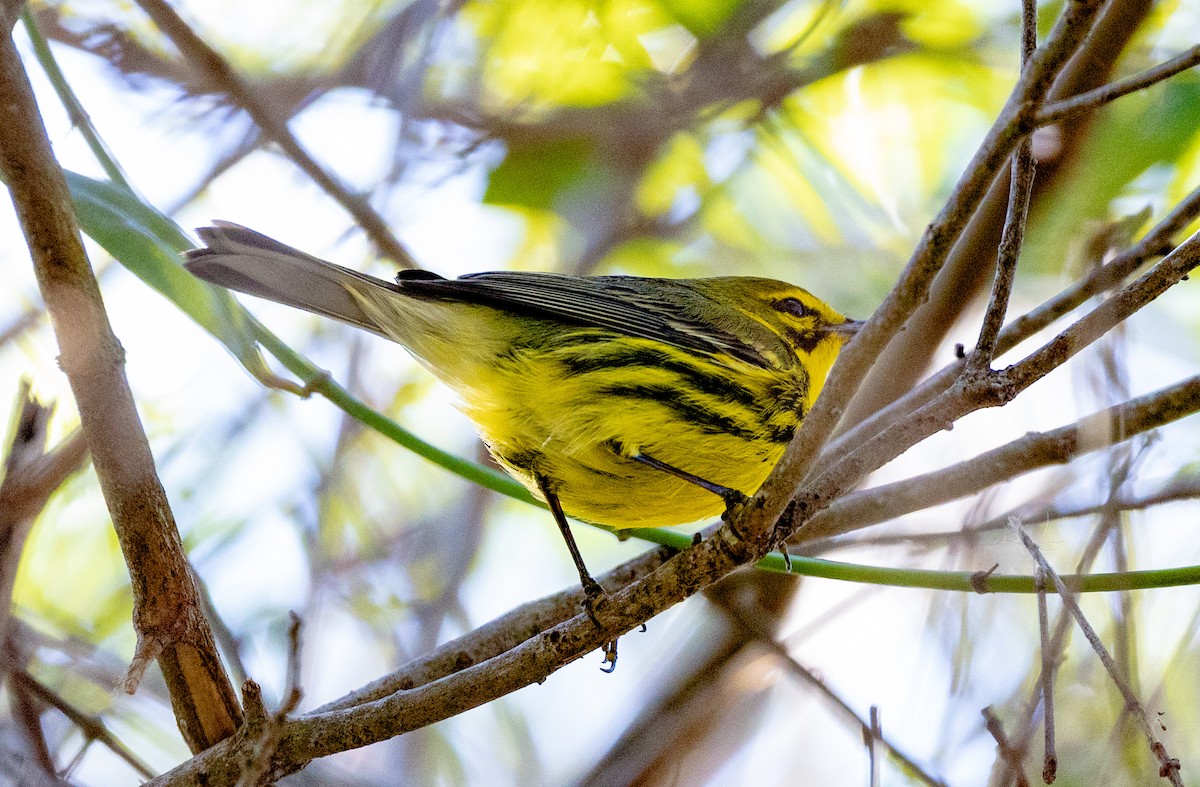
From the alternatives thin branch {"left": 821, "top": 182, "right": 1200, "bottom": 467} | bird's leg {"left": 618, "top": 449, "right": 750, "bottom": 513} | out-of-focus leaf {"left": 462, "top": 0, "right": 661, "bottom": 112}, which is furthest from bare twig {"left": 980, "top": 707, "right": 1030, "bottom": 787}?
out-of-focus leaf {"left": 462, "top": 0, "right": 661, "bottom": 112}

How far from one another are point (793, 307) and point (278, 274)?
178 cm

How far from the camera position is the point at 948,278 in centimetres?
362

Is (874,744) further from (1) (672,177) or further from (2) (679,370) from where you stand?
(1) (672,177)

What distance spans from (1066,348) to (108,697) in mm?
2787

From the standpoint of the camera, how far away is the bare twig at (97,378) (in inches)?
75.5

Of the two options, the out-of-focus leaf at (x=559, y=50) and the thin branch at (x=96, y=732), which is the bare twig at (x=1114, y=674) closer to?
the thin branch at (x=96, y=732)

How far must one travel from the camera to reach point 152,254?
7.97ft

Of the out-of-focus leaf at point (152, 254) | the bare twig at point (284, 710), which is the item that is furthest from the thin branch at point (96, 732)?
the out-of-focus leaf at point (152, 254)

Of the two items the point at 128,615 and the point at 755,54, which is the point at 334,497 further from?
the point at 755,54

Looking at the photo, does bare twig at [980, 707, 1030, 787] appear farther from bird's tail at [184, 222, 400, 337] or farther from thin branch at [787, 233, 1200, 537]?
bird's tail at [184, 222, 400, 337]

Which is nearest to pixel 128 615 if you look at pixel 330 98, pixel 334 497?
pixel 334 497

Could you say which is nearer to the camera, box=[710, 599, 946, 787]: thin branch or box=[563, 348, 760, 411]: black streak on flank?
box=[710, 599, 946, 787]: thin branch

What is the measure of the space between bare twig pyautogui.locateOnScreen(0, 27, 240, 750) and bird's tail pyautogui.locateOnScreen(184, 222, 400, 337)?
555 millimetres

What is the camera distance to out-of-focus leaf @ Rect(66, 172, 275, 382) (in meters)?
2.36
